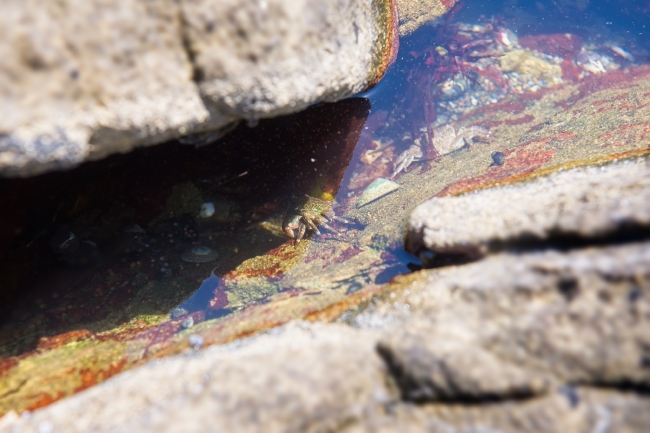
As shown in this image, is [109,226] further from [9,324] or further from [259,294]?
[259,294]

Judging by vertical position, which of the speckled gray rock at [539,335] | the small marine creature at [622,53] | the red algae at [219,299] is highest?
the speckled gray rock at [539,335]

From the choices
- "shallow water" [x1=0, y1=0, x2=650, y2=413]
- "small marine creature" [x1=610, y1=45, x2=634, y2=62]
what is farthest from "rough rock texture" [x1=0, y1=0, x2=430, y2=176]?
"small marine creature" [x1=610, y1=45, x2=634, y2=62]

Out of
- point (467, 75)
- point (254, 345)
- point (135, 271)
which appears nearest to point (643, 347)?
point (254, 345)

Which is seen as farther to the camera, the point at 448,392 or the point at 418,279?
the point at 418,279

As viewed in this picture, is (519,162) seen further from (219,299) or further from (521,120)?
(219,299)

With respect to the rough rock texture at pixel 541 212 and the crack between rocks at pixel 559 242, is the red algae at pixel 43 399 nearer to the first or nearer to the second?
the rough rock texture at pixel 541 212

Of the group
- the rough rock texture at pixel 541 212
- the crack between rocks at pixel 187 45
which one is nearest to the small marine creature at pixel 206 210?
the crack between rocks at pixel 187 45
